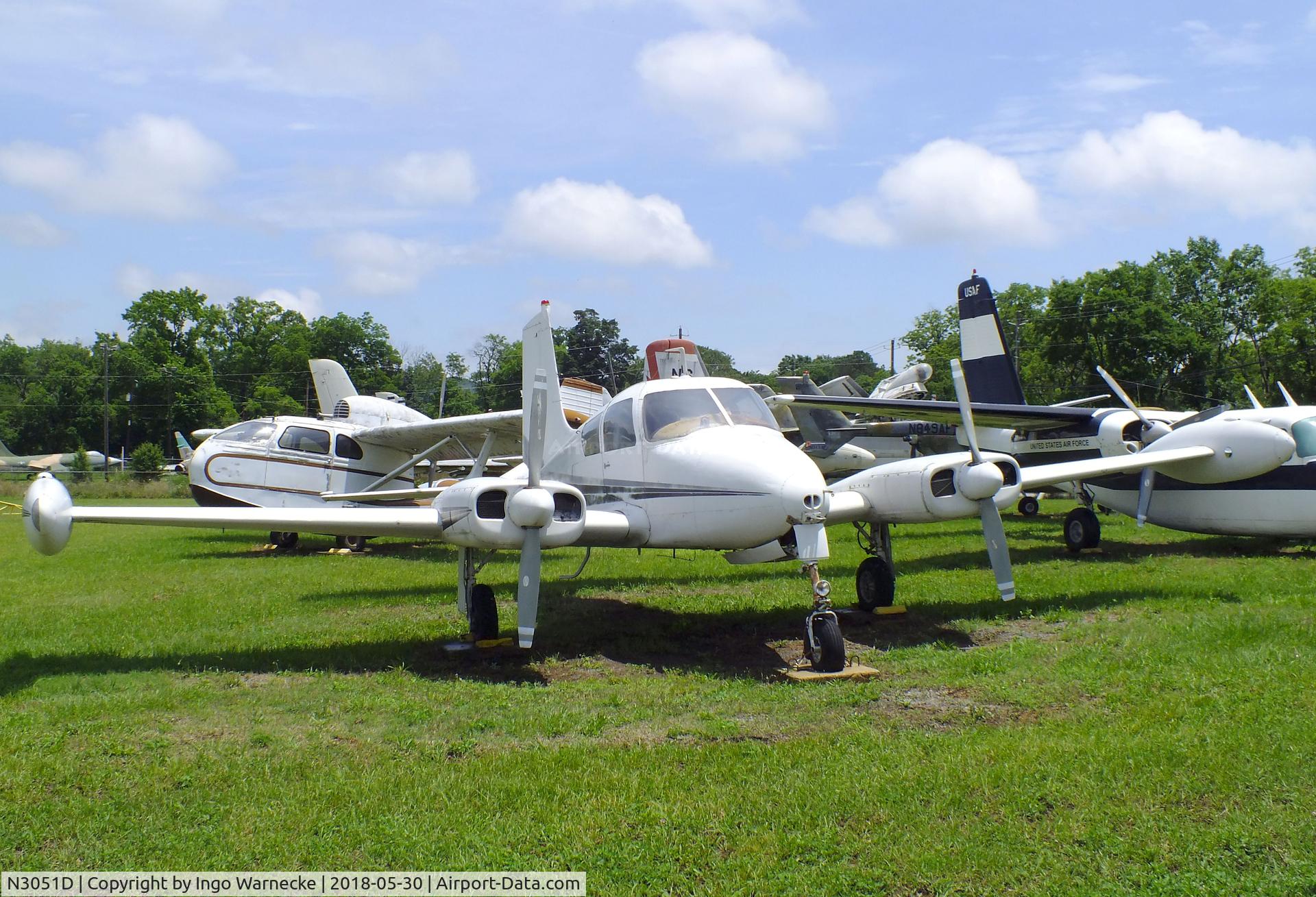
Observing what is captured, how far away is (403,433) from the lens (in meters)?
18.5

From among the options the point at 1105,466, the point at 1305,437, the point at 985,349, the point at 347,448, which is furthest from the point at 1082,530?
the point at 347,448

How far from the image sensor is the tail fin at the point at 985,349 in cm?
1817

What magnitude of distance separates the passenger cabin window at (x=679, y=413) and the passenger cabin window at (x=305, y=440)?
12.1 metres

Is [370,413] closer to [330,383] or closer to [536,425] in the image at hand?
[330,383]

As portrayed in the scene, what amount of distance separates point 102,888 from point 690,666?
4594 millimetres

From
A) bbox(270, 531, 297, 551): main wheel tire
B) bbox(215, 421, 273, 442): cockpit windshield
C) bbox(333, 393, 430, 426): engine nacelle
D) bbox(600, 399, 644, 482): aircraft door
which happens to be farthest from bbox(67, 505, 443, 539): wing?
bbox(333, 393, 430, 426): engine nacelle

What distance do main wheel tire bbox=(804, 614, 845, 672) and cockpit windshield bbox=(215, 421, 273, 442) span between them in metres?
14.5

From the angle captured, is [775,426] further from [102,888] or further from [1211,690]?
[102,888]

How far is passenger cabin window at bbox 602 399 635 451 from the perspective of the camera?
28.5 feet

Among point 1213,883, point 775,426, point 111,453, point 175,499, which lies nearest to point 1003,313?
point 175,499

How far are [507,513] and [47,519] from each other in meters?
3.55

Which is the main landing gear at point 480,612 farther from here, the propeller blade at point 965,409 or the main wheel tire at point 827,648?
the propeller blade at point 965,409

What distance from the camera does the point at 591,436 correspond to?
932 cm

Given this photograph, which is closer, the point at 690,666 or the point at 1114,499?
the point at 690,666
